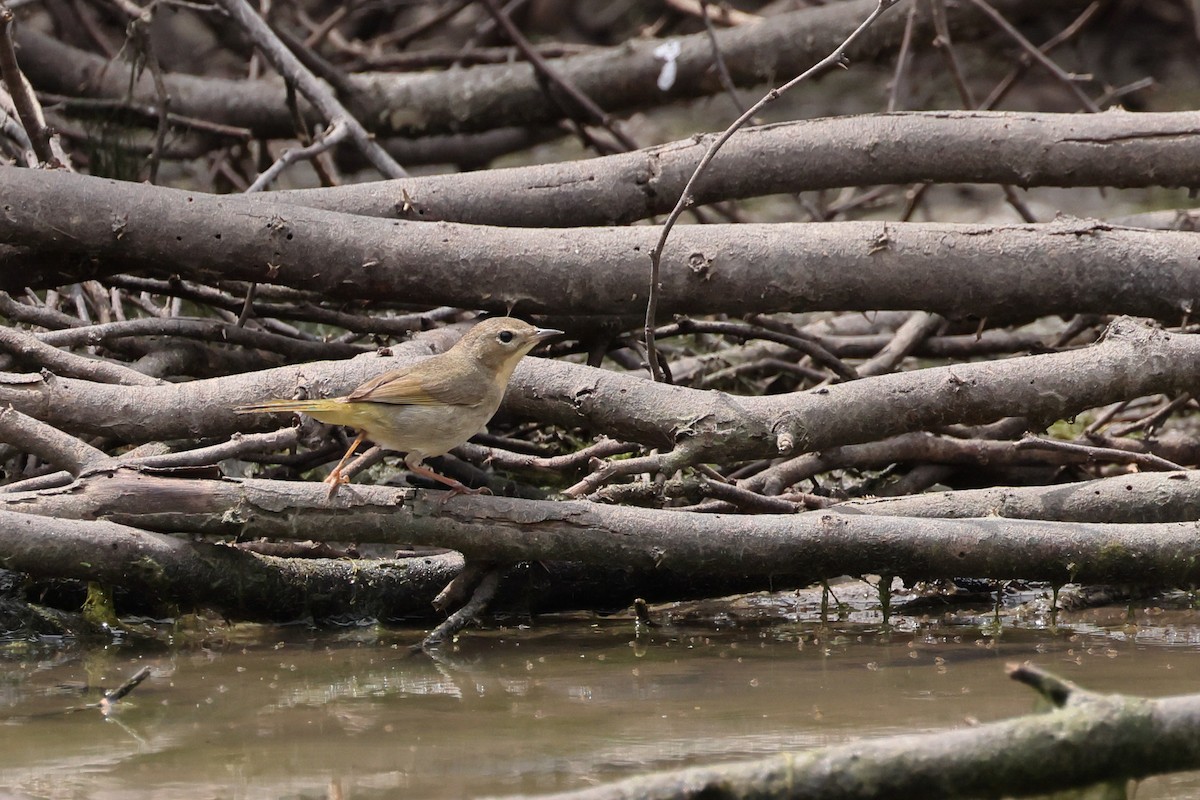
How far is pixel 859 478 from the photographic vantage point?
612cm

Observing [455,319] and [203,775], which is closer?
[203,775]

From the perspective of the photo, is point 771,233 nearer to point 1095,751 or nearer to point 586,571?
point 586,571

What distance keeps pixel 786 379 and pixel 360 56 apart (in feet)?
16.1

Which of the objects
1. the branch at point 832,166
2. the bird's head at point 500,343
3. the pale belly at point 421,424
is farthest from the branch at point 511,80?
the pale belly at point 421,424

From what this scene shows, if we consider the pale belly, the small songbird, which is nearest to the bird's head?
the small songbird

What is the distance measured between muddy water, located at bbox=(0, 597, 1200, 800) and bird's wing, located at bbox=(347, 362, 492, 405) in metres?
0.85

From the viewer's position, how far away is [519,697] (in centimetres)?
404

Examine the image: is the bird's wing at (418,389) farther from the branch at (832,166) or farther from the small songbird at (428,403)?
the branch at (832,166)

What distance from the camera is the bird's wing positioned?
4.54 meters

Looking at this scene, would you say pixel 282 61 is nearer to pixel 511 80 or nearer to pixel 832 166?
pixel 511 80

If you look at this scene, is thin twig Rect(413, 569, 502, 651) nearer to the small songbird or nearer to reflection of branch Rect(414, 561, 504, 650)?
reflection of branch Rect(414, 561, 504, 650)

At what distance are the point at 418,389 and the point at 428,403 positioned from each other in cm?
6

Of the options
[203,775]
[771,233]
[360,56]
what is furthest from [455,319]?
[360,56]

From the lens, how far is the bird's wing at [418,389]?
4.54 metres
